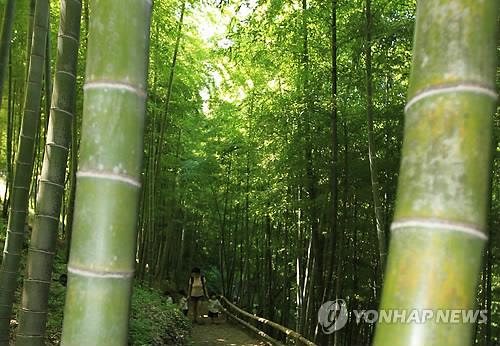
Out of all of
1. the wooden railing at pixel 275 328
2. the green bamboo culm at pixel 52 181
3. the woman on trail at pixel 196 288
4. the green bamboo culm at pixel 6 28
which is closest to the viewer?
the green bamboo culm at pixel 52 181

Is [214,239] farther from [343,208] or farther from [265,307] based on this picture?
[343,208]

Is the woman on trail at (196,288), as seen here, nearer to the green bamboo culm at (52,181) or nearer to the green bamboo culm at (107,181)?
the green bamboo culm at (52,181)

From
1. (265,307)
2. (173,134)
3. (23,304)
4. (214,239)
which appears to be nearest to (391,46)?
(23,304)

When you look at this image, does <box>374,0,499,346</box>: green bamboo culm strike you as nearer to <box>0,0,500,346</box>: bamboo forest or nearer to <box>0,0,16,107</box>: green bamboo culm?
<box>0,0,500,346</box>: bamboo forest

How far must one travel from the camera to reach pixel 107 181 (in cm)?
78

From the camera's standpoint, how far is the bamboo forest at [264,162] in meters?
0.65

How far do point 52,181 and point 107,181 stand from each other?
1220 millimetres

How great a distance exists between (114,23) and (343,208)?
6.28 metres

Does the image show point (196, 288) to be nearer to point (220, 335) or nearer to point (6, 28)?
point (220, 335)

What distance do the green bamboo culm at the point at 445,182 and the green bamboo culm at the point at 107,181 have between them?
418mm

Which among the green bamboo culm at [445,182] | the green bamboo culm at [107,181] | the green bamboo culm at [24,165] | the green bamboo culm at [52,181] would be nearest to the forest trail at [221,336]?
the green bamboo culm at [24,165]

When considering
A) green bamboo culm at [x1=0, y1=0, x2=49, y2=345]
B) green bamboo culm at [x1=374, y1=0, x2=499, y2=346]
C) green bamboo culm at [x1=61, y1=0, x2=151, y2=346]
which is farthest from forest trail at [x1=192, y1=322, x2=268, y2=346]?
green bamboo culm at [x1=374, y1=0, x2=499, y2=346]

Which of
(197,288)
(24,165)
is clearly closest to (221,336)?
(197,288)

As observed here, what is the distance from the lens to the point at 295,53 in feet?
18.1
